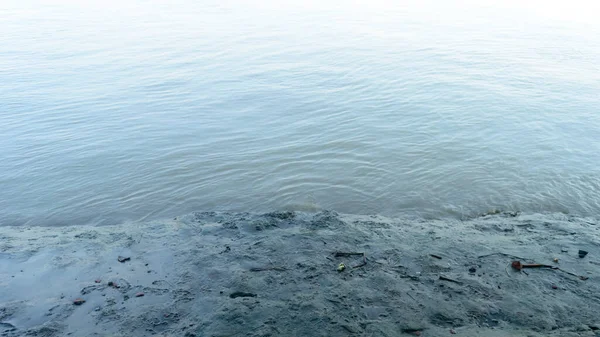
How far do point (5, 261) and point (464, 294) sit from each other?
10077 millimetres

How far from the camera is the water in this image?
13453 mm

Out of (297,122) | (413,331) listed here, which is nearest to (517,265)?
(413,331)

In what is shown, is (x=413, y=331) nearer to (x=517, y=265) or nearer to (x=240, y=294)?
(x=517, y=265)

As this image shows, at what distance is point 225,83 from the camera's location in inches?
938

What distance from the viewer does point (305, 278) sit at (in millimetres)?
8852

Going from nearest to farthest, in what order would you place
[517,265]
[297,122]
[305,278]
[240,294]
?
[240,294] < [305,278] < [517,265] < [297,122]

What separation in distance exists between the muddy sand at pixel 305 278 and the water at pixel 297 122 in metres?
1.58

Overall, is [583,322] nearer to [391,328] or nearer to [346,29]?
[391,328]

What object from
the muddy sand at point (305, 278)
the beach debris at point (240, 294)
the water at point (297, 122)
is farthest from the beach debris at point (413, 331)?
the water at point (297, 122)

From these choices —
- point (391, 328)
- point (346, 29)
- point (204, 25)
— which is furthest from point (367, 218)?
point (204, 25)

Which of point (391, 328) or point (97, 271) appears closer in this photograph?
point (391, 328)

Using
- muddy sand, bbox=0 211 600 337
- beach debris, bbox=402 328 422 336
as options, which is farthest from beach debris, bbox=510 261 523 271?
beach debris, bbox=402 328 422 336

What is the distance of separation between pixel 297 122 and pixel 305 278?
36.4ft

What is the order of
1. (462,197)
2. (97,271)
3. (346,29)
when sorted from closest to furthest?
1. (97,271)
2. (462,197)
3. (346,29)
